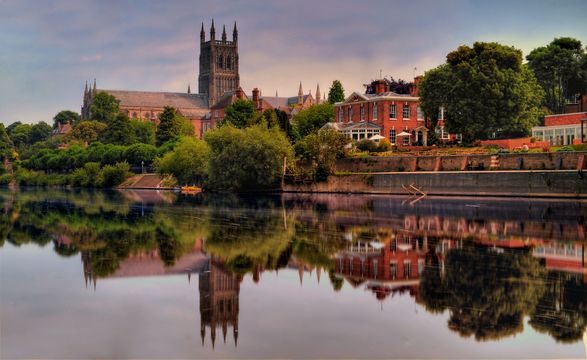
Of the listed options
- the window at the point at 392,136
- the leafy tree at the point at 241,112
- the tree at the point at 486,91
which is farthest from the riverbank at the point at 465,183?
the leafy tree at the point at 241,112

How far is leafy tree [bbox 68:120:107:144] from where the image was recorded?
17686 centimetres

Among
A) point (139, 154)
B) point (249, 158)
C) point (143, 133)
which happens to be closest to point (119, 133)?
point (143, 133)

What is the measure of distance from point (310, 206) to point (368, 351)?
4057 cm

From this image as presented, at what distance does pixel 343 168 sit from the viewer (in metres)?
78.8

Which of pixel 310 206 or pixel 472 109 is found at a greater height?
pixel 472 109

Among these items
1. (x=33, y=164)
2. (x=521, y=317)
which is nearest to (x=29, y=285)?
(x=521, y=317)

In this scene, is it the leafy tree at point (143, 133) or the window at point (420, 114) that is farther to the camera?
the leafy tree at point (143, 133)

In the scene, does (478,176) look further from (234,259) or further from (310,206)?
(234,259)

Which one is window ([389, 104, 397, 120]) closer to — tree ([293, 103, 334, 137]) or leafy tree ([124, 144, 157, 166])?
tree ([293, 103, 334, 137])

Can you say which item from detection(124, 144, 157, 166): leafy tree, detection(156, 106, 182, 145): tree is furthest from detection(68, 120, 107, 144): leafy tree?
detection(124, 144, 157, 166): leafy tree

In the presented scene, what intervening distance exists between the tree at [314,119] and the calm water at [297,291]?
73.0m

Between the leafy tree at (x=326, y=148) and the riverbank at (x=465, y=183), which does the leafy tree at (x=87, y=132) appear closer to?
the leafy tree at (x=326, y=148)

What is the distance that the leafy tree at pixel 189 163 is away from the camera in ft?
317

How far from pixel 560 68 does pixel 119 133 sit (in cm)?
8804
